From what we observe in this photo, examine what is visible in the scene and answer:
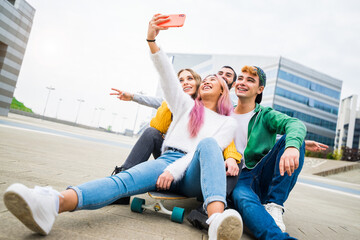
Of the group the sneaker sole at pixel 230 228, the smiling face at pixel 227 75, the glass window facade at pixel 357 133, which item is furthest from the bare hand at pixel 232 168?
the glass window facade at pixel 357 133

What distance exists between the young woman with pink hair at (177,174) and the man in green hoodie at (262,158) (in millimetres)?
358

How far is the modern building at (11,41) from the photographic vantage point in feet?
66.6

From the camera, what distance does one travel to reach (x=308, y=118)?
4462cm

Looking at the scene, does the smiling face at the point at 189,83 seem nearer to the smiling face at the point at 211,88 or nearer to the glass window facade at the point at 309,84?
the smiling face at the point at 211,88

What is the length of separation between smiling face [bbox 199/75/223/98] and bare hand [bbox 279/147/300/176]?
0.87 m

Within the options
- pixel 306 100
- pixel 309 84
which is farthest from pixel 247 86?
pixel 309 84

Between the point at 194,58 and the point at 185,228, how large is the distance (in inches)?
2511

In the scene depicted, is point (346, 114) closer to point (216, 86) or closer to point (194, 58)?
point (194, 58)

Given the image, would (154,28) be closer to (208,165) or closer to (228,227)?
(208,165)

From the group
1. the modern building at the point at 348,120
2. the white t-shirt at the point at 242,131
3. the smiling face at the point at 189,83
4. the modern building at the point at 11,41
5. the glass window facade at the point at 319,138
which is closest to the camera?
the white t-shirt at the point at 242,131

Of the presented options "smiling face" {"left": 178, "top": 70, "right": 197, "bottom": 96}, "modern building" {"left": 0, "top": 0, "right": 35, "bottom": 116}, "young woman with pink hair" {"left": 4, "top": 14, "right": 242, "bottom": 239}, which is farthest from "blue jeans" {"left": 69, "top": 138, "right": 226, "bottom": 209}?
"modern building" {"left": 0, "top": 0, "right": 35, "bottom": 116}

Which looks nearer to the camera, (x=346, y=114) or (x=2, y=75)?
(x=2, y=75)

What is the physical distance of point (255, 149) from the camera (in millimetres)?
2449

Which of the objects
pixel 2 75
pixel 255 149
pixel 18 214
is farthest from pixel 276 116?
pixel 2 75
